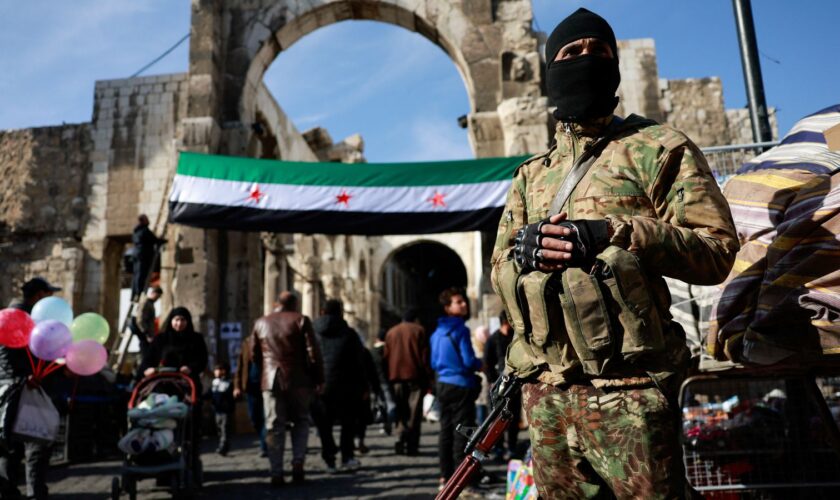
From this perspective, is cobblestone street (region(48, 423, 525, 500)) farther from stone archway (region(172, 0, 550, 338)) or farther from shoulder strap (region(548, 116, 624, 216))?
shoulder strap (region(548, 116, 624, 216))

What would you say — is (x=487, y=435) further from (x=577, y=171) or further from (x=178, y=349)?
(x=178, y=349)

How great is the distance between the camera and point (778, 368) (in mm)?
2516

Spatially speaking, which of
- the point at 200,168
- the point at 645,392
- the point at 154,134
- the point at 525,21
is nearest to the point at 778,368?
the point at 645,392

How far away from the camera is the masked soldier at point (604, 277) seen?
A: 1647mm

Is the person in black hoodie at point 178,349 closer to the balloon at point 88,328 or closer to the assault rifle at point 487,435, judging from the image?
the balloon at point 88,328

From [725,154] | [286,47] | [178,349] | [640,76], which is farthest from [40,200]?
[725,154]

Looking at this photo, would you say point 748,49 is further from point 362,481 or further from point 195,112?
point 195,112

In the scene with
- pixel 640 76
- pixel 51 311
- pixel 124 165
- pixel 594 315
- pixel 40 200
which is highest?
pixel 640 76

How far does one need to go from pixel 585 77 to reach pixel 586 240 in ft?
1.87

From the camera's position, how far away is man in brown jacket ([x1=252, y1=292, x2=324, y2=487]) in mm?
5957

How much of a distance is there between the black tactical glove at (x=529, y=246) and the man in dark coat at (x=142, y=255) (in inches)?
393

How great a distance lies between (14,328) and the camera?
15.9 feet

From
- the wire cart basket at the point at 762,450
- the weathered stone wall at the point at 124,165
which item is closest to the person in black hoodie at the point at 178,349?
the wire cart basket at the point at 762,450

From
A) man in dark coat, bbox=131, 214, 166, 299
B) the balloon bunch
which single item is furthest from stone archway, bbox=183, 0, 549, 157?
→ the balloon bunch
